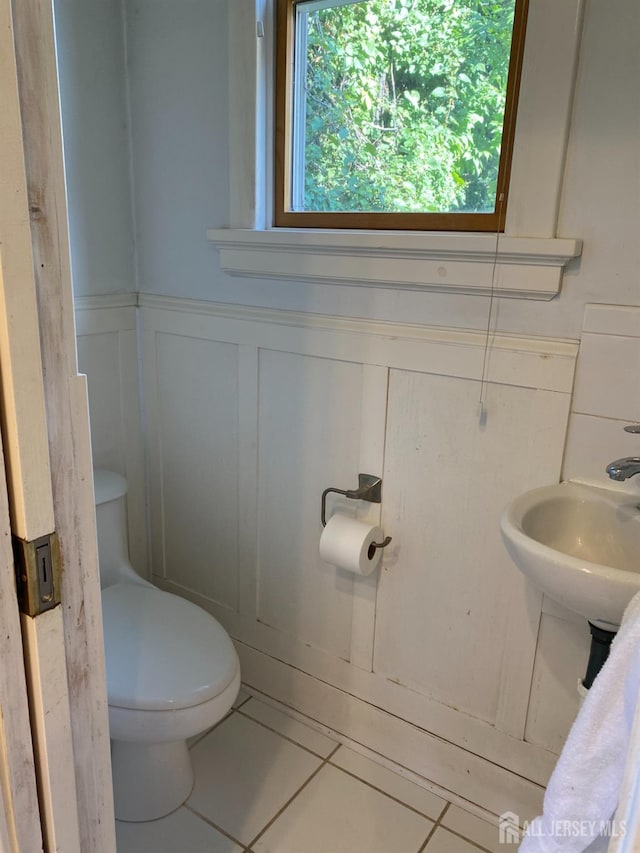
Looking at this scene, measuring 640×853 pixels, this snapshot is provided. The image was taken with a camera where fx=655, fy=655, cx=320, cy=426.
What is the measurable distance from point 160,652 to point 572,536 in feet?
3.13

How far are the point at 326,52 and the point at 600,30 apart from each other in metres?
0.68

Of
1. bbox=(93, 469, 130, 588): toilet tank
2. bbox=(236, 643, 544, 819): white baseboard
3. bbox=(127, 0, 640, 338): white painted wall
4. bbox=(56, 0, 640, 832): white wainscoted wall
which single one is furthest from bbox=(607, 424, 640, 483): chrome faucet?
bbox=(93, 469, 130, 588): toilet tank

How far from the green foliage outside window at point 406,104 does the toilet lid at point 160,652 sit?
1.11 meters

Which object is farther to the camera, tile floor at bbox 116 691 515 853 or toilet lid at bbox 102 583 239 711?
tile floor at bbox 116 691 515 853

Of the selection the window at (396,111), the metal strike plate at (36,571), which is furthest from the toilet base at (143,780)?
the window at (396,111)

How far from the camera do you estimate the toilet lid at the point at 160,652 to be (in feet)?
4.63

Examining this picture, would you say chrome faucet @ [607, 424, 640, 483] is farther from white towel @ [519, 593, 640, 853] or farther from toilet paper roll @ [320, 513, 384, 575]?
toilet paper roll @ [320, 513, 384, 575]

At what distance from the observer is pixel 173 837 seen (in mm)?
1553

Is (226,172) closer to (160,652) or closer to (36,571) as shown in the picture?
(160,652)

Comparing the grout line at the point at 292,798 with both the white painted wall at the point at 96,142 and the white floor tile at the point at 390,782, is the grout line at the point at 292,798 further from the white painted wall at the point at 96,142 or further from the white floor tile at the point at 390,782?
the white painted wall at the point at 96,142

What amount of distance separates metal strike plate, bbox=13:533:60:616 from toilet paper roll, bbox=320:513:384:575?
1.00m

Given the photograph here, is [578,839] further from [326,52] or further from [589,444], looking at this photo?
[326,52]

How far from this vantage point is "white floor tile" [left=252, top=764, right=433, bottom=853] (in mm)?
1531

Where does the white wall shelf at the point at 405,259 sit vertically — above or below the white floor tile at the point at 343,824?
above
